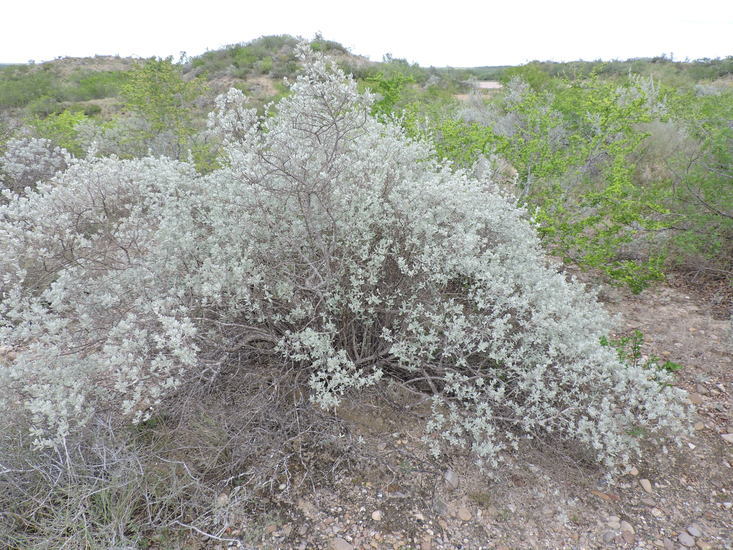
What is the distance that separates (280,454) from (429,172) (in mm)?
2389

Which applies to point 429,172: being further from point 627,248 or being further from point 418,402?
point 627,248

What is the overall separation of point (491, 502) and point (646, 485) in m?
0.96

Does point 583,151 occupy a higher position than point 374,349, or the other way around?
point 583,151

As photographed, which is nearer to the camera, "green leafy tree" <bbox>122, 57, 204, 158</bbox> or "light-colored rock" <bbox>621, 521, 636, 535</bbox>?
"light-colored rock" <bbox>621, 521, 636, 535</bbox>

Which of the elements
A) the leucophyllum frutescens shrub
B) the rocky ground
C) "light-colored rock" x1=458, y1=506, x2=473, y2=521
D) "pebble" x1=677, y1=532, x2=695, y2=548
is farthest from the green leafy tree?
"pebble" x1=677, y1=532, x2=695, y2=548

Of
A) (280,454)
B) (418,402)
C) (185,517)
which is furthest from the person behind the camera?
(418,402)

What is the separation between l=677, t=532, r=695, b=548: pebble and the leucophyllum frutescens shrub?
418 mm

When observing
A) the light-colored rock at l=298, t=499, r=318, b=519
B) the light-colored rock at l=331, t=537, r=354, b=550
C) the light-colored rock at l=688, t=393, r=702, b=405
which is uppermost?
the light-colored rock at l=688, t=393, r=702, b=405

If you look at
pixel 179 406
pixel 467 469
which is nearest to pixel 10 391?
pixel 179 406

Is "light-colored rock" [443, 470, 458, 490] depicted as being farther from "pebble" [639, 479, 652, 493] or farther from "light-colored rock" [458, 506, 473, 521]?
"pebble" [639, 479, 652, 493]

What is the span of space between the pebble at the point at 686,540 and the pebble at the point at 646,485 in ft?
0.82

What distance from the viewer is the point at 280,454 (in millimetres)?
2293

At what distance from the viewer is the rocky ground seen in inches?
78.5

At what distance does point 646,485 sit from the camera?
2311 millimetres
